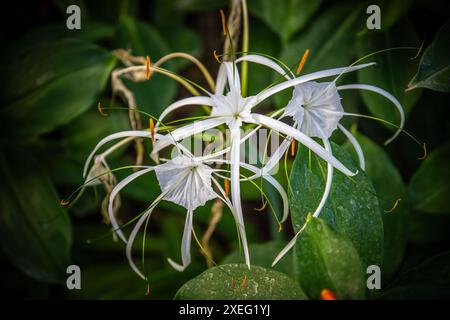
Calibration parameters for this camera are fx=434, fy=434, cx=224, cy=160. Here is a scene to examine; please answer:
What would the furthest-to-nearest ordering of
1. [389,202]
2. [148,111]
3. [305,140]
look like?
[148,111]
[389,202]
[305,140]

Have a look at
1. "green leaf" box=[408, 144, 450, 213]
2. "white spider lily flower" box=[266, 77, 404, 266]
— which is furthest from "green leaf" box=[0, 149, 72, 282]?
"green leaf" box=[408, 144, 450, 213]

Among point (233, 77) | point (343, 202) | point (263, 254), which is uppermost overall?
point (233, 77)

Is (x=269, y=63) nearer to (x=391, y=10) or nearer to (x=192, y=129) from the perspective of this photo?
(x=192, y=129)

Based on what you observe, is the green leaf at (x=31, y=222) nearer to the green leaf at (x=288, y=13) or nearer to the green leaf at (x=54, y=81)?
the green leaf at (x=54, y=81)

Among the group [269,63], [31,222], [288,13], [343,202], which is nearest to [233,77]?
[269,63]

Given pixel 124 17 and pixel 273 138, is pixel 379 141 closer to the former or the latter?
pixel 273 138

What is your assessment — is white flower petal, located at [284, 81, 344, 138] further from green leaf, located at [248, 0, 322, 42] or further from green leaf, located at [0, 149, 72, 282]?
green leaf, located at [0, 149, 72, 282]

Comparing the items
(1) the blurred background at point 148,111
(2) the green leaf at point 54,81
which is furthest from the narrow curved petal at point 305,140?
(2) the green leaf at point 54,81
